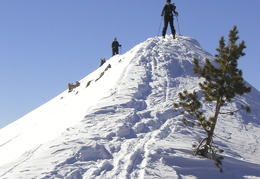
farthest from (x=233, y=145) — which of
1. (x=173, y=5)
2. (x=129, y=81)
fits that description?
(x=173, y=5)

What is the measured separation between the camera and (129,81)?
20.6 meters

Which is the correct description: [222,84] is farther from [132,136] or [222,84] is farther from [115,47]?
[115,47]

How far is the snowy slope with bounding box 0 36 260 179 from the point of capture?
41.4 ft

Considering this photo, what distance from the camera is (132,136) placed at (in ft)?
49.9

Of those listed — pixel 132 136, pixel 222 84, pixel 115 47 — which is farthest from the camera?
pixel 115 47

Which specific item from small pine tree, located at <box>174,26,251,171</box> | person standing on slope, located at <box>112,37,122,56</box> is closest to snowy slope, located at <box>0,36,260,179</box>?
small pine tree, located at <box>174,26,251,171</box>

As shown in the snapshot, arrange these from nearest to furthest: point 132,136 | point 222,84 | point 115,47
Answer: point 222,84
point 132,136
point 115,47

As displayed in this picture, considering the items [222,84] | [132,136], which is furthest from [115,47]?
[222,84]

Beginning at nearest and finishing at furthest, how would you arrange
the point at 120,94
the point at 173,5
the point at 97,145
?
1. the point at 97,145
2. the point at 120,94
3. the point at 173,5

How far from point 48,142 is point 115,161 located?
282cm

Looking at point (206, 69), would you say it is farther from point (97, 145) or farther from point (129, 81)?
point (129, 81)

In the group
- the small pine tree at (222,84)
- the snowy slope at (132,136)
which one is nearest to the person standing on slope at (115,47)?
the snowy slope at (132,136)

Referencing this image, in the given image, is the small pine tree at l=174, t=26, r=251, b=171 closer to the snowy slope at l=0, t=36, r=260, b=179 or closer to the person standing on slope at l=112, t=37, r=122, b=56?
the snowy slope at l=0, t=36, r=260, b=179

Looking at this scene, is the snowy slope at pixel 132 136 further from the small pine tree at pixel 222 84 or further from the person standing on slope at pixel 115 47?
the person standing on slope at pixel 115 47
